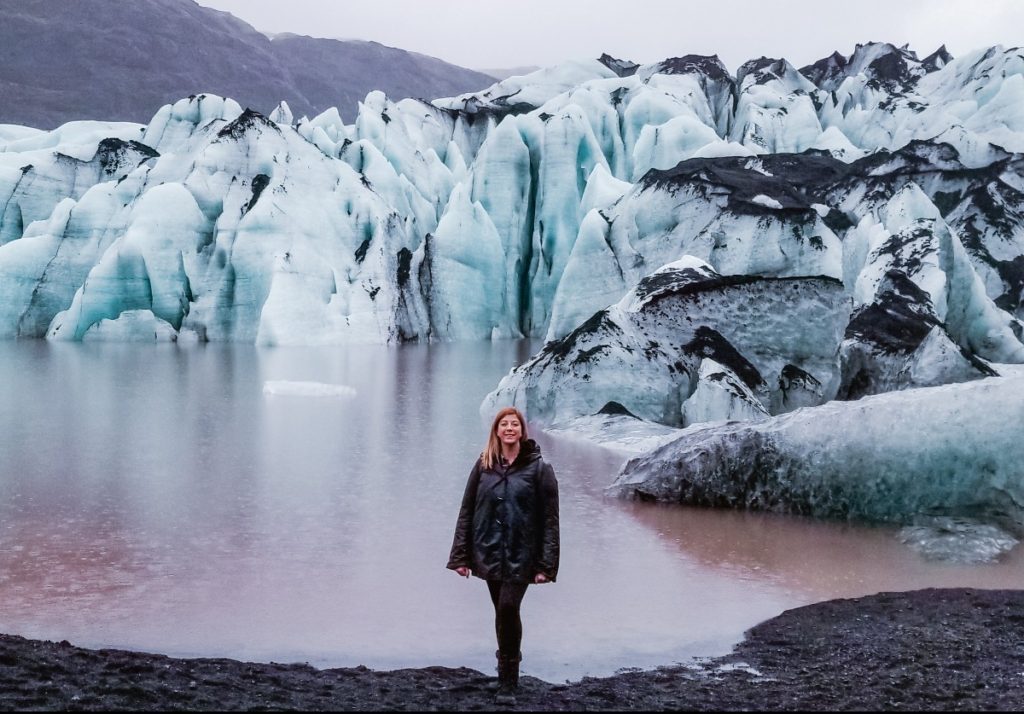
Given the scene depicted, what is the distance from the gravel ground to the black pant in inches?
7.9

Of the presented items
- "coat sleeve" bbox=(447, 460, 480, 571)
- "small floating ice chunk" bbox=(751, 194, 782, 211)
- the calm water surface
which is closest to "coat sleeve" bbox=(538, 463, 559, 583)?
"coat sleeve" bbox=(447, 460, 480, 571)

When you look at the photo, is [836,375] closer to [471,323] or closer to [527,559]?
[527,559]

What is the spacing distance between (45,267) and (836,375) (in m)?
27.7

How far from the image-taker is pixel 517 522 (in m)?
4.39

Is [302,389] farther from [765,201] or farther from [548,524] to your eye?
[548,524]

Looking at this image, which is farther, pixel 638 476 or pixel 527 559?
pixel 638 476

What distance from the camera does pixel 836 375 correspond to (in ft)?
50.6

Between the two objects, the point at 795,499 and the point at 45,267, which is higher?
the point at 45,267

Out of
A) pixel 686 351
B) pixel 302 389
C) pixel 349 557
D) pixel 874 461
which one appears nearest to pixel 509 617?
pixel 349 557

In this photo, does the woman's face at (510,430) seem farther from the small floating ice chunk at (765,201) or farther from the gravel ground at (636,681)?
the small floating ice chunk at (765,201)

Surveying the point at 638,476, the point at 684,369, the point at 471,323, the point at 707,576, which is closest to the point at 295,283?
the point at 471,323

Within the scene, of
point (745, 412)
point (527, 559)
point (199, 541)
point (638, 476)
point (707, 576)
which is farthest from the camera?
point (745, 412)

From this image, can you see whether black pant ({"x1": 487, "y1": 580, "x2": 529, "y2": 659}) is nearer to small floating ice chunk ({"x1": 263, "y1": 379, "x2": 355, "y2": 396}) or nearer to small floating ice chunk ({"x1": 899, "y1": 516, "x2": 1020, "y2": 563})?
small floating ice chunk ({"x1": 899, "y1": 516, "x2": 1020, "y2": 563})

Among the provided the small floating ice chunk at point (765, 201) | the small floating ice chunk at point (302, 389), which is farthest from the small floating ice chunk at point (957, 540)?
the small floating ice chunk at point (765, 201)
